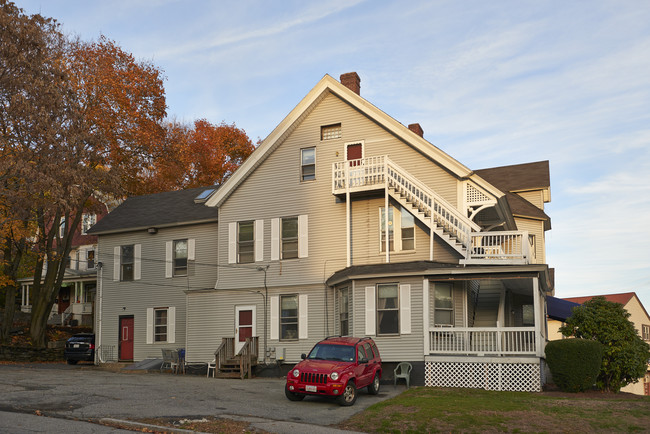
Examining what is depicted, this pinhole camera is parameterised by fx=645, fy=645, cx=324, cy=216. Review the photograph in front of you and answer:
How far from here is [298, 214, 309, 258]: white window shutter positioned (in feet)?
86.1

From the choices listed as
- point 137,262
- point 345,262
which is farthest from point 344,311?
point 137,262

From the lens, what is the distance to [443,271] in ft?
70.1

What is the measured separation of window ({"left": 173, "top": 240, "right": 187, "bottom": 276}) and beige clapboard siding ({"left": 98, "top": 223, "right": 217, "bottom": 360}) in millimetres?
284

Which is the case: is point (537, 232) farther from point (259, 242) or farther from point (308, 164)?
point (259, 242)

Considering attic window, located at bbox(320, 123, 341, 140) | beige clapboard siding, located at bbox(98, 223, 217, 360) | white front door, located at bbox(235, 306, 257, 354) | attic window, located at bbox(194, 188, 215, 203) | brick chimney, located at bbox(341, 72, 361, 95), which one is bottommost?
white front door, located at bbox(235, 306, 257, 354)

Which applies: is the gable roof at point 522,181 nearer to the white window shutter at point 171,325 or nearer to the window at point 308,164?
the window at point 308,164

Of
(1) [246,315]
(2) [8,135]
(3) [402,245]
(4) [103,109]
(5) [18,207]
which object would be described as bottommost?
(1) [246,315]

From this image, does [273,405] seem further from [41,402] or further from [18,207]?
[18,207]

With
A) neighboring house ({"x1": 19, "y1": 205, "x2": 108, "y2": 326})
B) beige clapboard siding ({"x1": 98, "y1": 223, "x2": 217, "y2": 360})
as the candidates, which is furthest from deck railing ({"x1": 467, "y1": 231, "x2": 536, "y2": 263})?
neighboring house ({"x1": 19, "y1": 205, "x2": 108, "y2": 326})

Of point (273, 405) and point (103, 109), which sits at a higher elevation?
point (103, 109)

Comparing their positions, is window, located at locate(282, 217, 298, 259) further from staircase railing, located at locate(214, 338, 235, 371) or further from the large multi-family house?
staircase railing, located at locate(214, 338, 235, 371)

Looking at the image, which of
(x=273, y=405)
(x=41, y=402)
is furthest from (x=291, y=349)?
(x=41, y=402)

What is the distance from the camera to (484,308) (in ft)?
81.4

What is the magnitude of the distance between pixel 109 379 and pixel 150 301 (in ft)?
30.1
